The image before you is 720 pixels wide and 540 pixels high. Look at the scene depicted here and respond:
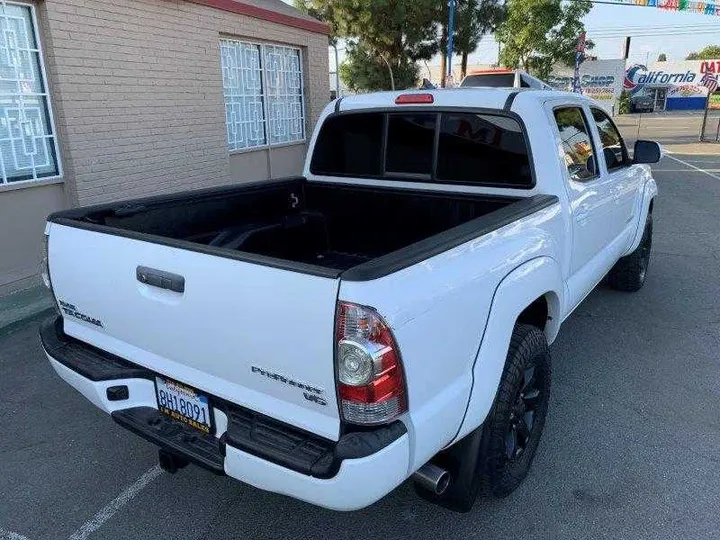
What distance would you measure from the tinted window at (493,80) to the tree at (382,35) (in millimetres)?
4853

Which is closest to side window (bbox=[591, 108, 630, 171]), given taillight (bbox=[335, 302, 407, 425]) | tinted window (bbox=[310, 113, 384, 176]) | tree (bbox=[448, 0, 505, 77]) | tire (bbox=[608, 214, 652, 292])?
tire (bbox=[608, 214, 652, 292])

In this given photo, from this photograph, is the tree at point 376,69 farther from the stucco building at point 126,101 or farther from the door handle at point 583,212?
the door handle at point 583,212

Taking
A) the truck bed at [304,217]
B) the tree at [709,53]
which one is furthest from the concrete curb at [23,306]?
the tree at [709,53]

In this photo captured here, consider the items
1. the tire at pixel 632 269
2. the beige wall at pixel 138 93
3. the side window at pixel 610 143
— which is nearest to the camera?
the side window at pixel 610 143

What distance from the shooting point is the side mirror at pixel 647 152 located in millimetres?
4406

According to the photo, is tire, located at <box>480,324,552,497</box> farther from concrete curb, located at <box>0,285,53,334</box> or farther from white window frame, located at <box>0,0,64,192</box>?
white window frame, located at <box>0,0,64,192</box>

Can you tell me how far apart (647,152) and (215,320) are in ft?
12.5

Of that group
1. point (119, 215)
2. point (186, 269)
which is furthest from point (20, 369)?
point (186, 269)

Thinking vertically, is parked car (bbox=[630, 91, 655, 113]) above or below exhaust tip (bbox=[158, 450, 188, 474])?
above

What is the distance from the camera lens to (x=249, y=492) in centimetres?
282

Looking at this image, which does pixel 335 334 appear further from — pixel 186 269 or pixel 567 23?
pixel 567 23

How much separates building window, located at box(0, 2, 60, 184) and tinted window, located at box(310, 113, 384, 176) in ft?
12.0

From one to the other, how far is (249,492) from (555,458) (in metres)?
1.63

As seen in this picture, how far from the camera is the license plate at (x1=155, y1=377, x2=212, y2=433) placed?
2.24 meters
